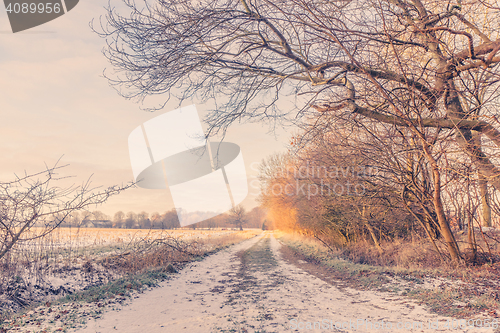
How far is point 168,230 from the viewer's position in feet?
40.6

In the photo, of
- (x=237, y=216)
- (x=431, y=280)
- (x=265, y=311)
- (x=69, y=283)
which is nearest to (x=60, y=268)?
(x=69, y=283)

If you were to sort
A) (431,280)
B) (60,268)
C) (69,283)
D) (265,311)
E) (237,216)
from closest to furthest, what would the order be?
Result: 1. (265,311)
2. (431,280)
3. (69,283)
4. (60,268)
5. (237,216)

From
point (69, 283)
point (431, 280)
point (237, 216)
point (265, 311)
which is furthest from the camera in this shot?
point (237, 216)

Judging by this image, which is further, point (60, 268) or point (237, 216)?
point (237, 216)

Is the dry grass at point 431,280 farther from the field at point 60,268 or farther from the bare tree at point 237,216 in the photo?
the bare tree at point 237,216

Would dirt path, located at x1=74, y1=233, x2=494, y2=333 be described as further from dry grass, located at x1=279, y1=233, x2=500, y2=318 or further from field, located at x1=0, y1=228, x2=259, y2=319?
field, located at x1=0, y1=228, x2=259, y2=319

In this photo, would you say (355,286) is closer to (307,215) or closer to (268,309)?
(268,309)

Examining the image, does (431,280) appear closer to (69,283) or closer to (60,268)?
(69,283)

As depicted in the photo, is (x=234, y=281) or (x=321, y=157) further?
(x=321, y=157)

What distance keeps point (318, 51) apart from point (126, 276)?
8390 millimetres

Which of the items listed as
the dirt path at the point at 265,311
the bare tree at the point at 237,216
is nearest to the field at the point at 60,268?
the dirt path at the point at 265,311

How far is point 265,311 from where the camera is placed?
5031mm

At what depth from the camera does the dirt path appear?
13.9ft

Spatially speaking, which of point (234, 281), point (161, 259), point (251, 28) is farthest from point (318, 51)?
point (161, 259)
